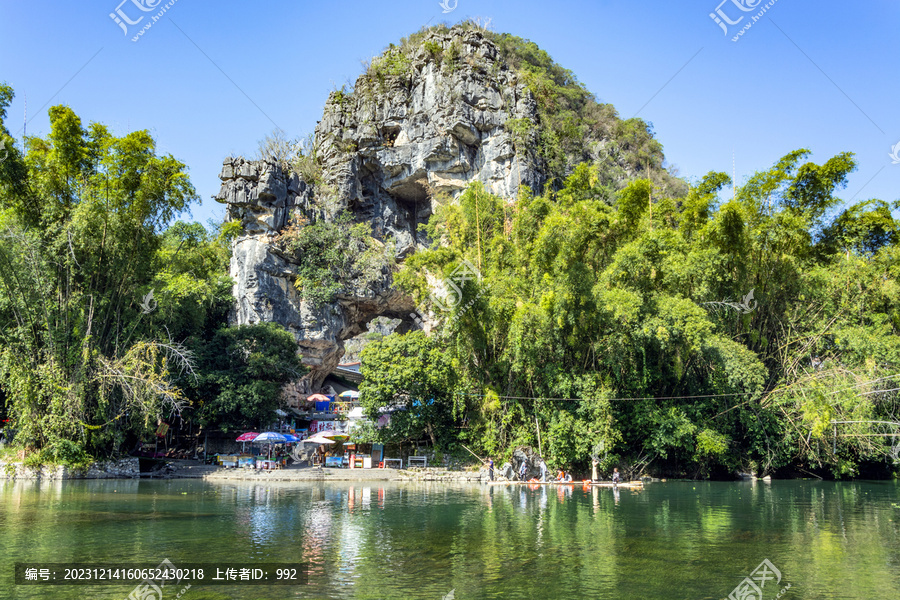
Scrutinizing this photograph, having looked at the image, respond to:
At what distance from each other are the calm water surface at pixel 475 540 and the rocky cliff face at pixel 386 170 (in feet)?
53.1

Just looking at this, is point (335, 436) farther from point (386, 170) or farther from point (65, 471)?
point (386, 170)

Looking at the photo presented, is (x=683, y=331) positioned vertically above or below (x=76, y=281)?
below

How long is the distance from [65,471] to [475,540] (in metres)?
17.0

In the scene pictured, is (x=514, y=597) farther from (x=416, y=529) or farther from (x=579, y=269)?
(x=579, y=269)

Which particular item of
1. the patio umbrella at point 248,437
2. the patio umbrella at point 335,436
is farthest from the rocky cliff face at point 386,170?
the patio umbrella at point 335,436

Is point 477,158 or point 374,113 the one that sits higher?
point 374,113

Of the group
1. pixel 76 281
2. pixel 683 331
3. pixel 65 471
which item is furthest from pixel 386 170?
pixel 65 471

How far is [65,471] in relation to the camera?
69.4 feet

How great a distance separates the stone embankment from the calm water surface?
2.50 metres

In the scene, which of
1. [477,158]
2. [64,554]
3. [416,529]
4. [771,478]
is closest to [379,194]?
[477,158]

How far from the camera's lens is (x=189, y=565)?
8742 mm

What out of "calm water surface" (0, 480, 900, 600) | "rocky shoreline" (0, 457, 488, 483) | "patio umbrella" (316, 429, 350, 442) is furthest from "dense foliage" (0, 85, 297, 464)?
"patio umbrella" (316, 429, 350, 442)

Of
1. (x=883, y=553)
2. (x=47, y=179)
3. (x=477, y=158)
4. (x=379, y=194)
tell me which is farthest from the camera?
(x=379, y=194)

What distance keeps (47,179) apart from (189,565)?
17994mm
